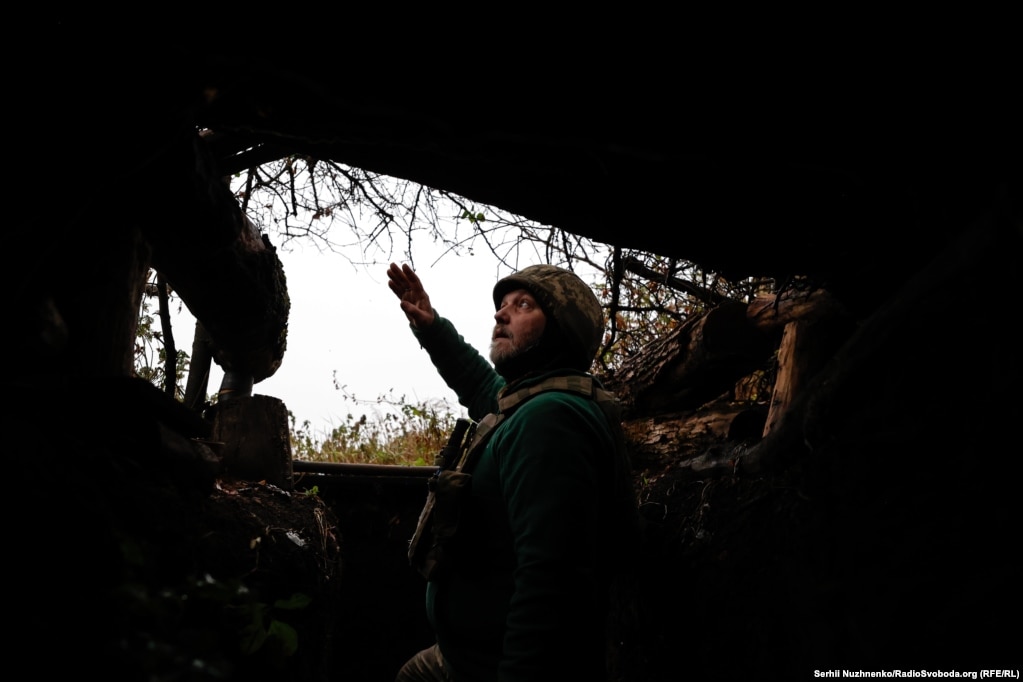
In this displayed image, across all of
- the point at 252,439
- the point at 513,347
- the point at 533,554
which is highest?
the point at 513,347

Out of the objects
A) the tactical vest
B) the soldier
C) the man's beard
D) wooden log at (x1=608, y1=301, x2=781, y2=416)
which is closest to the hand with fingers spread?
the soldier

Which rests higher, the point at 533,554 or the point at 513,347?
the point at 513,347

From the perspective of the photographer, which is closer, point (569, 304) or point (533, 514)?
point (533, 514)

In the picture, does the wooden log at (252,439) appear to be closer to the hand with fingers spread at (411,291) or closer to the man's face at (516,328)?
the hand with fingers spread at (411,291)

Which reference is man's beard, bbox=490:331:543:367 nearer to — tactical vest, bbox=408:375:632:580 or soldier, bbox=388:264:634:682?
soldier, bbox=388:264:634:682

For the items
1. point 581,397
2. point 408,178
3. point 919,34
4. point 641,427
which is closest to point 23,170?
point 408,178

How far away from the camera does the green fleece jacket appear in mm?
2250

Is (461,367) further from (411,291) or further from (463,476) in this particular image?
(463,476)

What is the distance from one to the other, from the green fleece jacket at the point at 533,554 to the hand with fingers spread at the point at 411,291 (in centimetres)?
101

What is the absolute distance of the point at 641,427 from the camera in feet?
15.2

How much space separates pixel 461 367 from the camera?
380cm

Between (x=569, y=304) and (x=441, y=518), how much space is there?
3.73ft

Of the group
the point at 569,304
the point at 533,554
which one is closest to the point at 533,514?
the point at 533,554

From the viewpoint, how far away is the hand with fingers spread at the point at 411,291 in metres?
3.72
